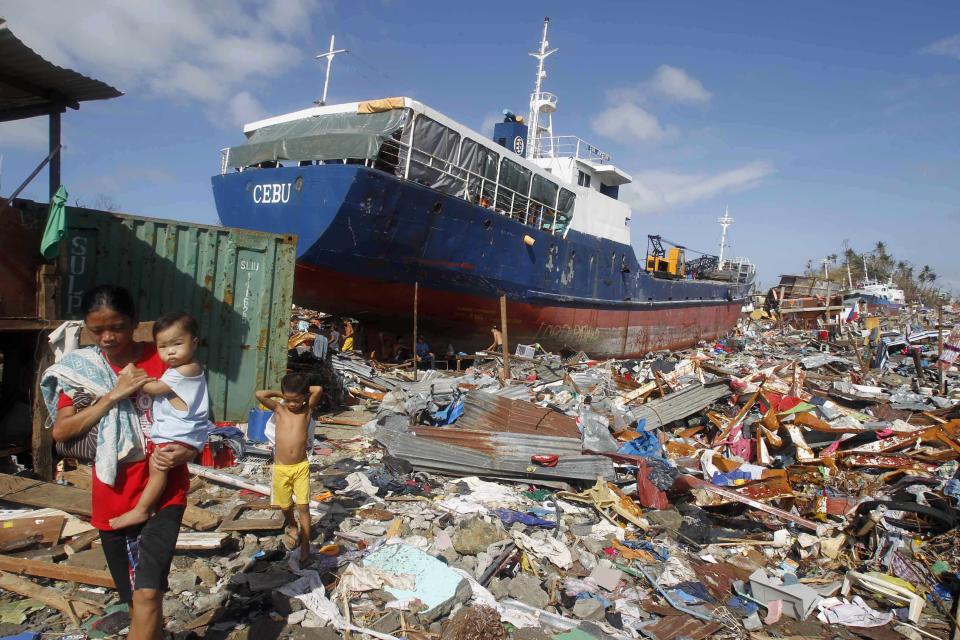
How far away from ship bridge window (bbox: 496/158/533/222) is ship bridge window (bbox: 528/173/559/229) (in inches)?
10.6

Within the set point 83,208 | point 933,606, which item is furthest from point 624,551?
point 83,208

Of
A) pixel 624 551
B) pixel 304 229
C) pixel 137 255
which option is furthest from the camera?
pixel 304 229

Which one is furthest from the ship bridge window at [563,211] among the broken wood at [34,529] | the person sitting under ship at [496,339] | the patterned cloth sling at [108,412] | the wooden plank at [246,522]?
the patterned cloth sling at [108,412]

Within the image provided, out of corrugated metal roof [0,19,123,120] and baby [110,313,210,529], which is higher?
corrugated metal roof [0,19,123,120]

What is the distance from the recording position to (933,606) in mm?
4234

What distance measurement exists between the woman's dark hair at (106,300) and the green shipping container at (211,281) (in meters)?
4.40

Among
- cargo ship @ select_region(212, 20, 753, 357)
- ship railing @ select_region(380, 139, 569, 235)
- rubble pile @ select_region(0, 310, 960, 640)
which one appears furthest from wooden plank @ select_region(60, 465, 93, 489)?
ship railing @ select_region(380, 139, 569, 235)

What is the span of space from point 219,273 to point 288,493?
367 cm

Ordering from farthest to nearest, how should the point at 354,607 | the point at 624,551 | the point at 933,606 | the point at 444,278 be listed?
the point at 444,278, the point at 624,551, the point at 933,606, the point at 354,607

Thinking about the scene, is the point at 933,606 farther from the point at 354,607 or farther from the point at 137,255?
the point at 137,255

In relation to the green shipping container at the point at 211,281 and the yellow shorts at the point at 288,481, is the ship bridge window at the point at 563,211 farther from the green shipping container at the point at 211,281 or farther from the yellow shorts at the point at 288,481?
the yellow shorts at the point at 288,481

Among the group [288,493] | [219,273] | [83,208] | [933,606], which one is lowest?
[933,606]

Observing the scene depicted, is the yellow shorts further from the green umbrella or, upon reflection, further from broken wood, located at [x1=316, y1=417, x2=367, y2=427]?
broken wood, located at [x1=316, y1=417, x2=367, y2=427]

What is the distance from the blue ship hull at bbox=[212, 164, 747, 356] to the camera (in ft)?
31.5
